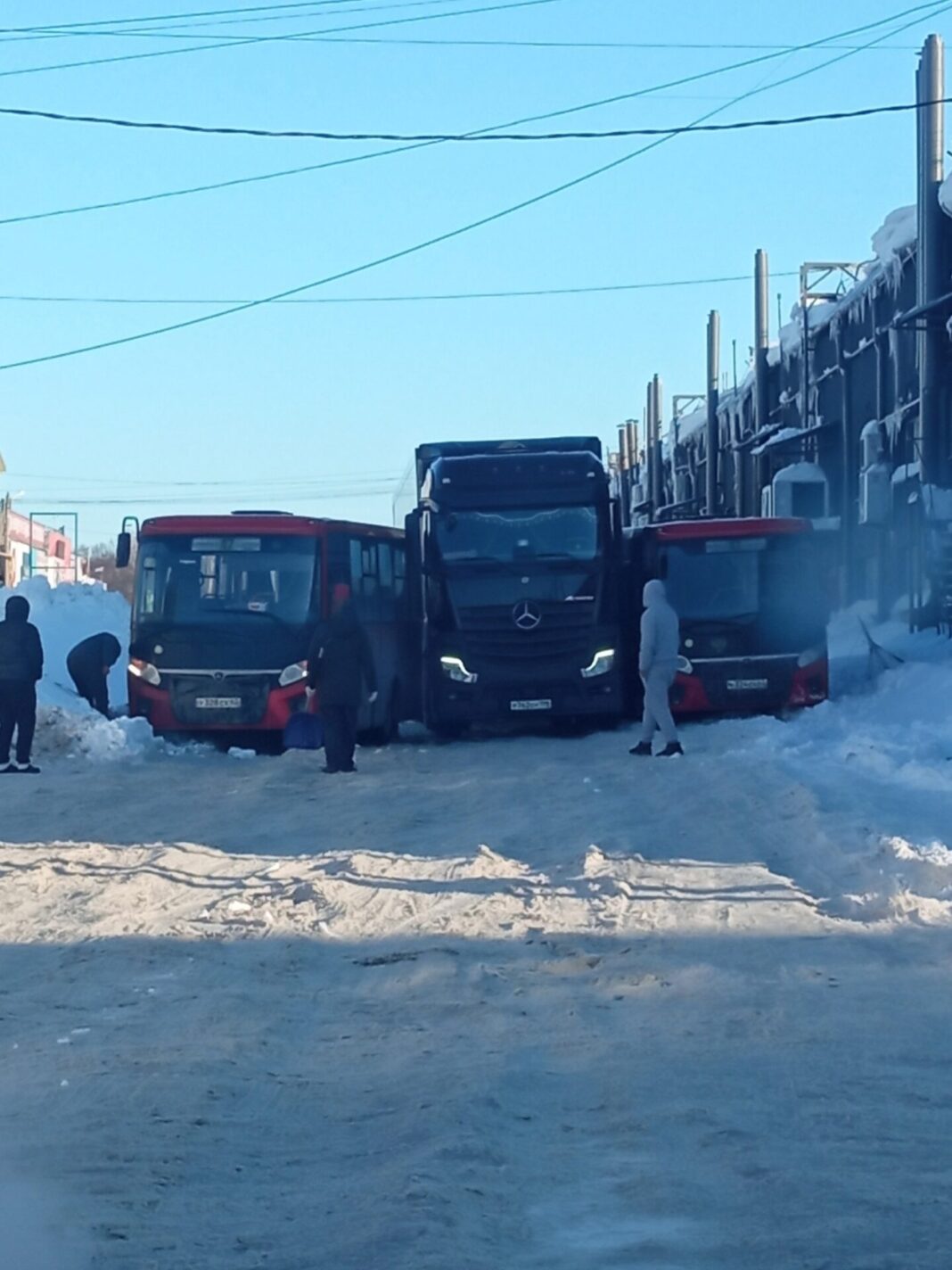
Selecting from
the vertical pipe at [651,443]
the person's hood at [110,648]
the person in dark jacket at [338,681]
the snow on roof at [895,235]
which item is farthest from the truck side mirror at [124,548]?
the vertical pipe at [651,443]

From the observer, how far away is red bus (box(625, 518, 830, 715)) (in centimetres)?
2331

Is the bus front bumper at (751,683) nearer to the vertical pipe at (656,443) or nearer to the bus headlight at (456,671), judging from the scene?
the bus headlight at (456,671)

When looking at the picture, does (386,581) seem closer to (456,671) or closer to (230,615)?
(456,671)

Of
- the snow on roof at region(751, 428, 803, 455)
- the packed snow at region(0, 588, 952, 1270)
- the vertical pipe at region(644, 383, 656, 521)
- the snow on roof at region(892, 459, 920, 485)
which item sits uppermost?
the vertical pipe at region(644, 383, 656, 521)

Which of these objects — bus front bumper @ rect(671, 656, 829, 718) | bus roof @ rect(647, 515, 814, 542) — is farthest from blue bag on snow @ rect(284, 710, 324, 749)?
bus roof @ rect(647, 515, 814, 542)

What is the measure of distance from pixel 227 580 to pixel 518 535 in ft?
11.9

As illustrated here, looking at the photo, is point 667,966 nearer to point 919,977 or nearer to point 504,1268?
point 919,977

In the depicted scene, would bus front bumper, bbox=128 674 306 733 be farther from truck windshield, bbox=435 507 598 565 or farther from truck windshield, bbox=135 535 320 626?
truck windshield, bbox=435 507 598 565

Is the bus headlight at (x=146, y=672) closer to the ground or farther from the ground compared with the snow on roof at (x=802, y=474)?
closer to the ground

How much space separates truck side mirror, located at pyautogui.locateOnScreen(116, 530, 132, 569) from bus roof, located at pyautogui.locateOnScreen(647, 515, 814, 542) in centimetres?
703

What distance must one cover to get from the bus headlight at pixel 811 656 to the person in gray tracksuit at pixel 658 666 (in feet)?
15.3

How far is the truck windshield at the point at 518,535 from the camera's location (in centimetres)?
2203

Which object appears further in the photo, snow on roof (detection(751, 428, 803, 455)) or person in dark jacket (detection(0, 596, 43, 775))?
snow on roof (detection(751, 428, 803, 455))

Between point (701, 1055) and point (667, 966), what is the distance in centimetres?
151
